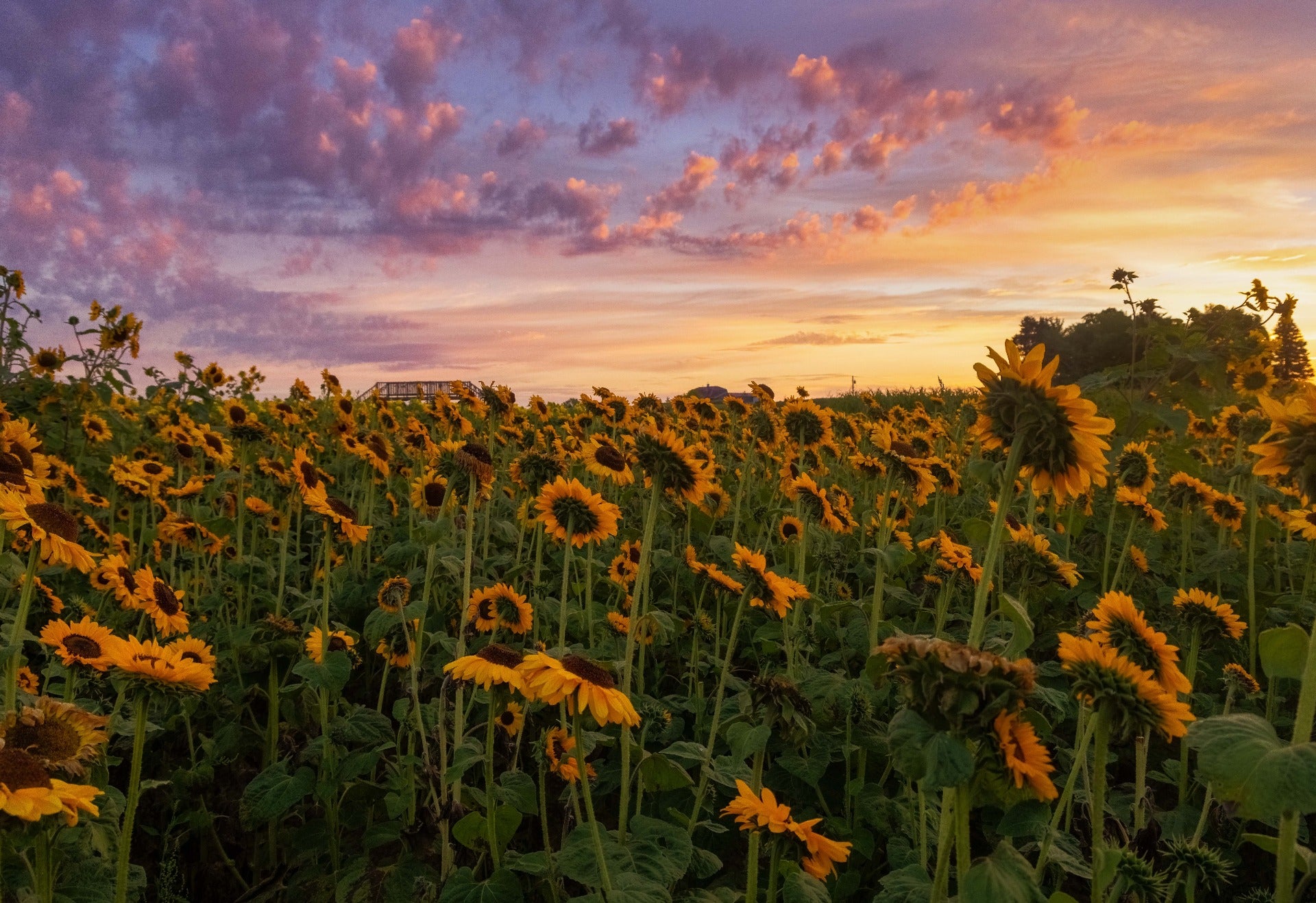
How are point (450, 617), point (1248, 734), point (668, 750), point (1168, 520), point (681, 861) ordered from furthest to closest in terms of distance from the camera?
point (1168, 520) → point (450, 617) → point (668, 750) → point (681, 861) → point (1248, 734)

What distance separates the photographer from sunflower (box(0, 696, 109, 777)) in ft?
6.20

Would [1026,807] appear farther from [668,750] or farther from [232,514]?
[232,514]

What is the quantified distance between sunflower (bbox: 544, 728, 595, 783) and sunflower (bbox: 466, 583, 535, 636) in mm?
705

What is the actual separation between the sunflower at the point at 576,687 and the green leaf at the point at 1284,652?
1.69 meters

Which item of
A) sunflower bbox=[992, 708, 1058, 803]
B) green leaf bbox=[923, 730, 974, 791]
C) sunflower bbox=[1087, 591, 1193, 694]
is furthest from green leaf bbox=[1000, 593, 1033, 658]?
sunflower bbox=[1087, 591, 1193, 694]

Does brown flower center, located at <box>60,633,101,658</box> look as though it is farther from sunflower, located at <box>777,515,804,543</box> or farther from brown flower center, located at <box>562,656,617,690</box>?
sunflower, located at <box>777,515,804,543</box>

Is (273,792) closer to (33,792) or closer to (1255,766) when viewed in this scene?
(33,792)

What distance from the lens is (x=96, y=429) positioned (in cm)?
695

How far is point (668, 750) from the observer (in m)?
2.69

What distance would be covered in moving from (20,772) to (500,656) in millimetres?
1142

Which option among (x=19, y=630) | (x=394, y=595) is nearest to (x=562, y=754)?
(x=394, y=595)

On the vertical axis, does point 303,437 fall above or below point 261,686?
above

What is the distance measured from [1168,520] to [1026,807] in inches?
270

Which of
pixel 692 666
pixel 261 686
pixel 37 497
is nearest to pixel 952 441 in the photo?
pixel 692 666
